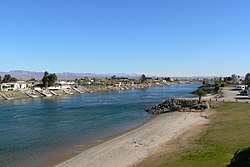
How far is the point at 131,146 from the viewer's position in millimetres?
30578

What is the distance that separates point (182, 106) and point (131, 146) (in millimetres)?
29927

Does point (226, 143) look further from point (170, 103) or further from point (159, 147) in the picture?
point (170, 103)

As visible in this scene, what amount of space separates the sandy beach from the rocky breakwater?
37.1 ft

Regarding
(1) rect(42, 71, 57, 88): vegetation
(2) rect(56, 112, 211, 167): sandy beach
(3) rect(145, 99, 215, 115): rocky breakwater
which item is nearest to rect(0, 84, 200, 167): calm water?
(3) rect(145, 99, 215, 115): rocky breakwater

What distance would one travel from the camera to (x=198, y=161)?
878 inches

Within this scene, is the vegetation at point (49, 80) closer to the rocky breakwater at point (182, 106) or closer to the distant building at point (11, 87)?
the distant building at point (11, 87)

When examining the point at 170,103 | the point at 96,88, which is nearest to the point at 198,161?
the point at 170,103

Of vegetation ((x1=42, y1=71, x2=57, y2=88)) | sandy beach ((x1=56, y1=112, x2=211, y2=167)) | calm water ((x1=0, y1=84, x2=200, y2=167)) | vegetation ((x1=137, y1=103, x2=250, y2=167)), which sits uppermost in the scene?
vegetation ((x1=42, y1=71, x2=57, y2=88))

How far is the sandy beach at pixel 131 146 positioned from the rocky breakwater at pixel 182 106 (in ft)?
37.1

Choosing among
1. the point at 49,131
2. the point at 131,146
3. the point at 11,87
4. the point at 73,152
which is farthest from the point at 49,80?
the point at 131,146

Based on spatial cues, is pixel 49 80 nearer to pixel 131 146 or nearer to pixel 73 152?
pixel 73 152

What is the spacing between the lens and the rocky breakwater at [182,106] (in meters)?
55.8

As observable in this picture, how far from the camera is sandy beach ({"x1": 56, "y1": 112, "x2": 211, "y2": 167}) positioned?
25791 millimetres

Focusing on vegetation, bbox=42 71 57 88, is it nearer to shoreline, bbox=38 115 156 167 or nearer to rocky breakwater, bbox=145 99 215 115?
rocky breakwater, bbox=145 99 215 115
